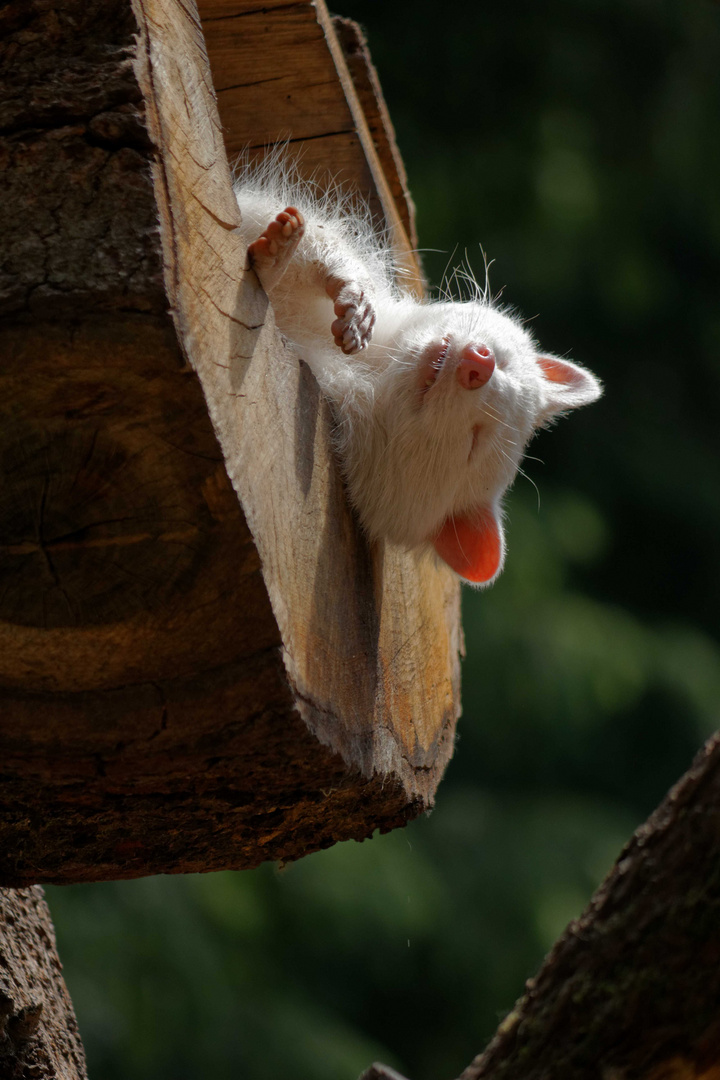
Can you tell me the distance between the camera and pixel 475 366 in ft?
5.22

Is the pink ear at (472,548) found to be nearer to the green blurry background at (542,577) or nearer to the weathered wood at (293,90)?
the weathered wood at (293,90)

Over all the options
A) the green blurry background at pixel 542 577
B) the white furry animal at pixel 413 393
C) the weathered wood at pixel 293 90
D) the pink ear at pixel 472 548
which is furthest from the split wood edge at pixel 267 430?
the green blurry background at pixel 542 577

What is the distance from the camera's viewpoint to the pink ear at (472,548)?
173 centimetres

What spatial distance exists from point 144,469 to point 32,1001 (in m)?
0.96

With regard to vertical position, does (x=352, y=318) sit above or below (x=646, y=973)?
above

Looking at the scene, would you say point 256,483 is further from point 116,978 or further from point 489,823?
point 489,823

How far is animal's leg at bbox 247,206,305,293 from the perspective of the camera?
3.83 feet

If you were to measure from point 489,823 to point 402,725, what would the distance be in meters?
2.38

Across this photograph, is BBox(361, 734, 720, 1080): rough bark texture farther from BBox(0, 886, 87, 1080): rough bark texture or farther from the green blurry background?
the green blurry background

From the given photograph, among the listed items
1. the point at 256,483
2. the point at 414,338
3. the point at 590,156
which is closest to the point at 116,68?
the point at 256,483

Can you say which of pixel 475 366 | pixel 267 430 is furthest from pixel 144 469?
pixel 475 366

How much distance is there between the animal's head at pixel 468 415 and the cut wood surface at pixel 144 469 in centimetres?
43

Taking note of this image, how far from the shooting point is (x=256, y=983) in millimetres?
3244

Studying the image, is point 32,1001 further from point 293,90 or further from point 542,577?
point 542,577
